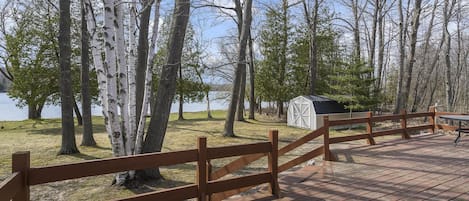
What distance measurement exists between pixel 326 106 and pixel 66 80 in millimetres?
13392

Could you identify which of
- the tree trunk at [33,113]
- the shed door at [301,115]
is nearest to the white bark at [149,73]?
the shed door at [301,115]

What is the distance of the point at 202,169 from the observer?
3.52 metres

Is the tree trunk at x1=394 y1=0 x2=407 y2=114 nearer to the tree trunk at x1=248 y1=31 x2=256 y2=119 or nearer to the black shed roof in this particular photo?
the black shed roof

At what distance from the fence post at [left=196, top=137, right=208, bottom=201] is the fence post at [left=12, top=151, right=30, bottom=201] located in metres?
1.62

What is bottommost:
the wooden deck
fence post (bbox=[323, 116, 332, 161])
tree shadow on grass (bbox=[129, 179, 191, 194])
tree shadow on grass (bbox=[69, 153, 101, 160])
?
tree shadow on grass (bbox=[129, 179, 191, 194])

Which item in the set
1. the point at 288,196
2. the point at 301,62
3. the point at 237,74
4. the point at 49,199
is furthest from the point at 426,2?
the point at 49,199

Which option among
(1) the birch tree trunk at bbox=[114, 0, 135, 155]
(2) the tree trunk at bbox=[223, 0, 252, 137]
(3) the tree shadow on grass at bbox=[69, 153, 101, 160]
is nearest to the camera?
(1) the birch tree trunk at bbox=[114, 0, 135, 155]

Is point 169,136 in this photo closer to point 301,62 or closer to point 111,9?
point 111,9

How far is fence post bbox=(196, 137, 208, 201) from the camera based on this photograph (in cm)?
352

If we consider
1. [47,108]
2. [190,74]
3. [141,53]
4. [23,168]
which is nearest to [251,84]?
[190,74]

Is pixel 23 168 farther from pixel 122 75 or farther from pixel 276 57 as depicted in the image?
pixel 276 57

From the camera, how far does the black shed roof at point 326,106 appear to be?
1748cm

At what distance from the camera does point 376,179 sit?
4.83m

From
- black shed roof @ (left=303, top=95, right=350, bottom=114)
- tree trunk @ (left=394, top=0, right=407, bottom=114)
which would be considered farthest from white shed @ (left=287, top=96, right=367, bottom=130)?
tree trunk @ (left=394, top=0, right=407, bottom=114)
